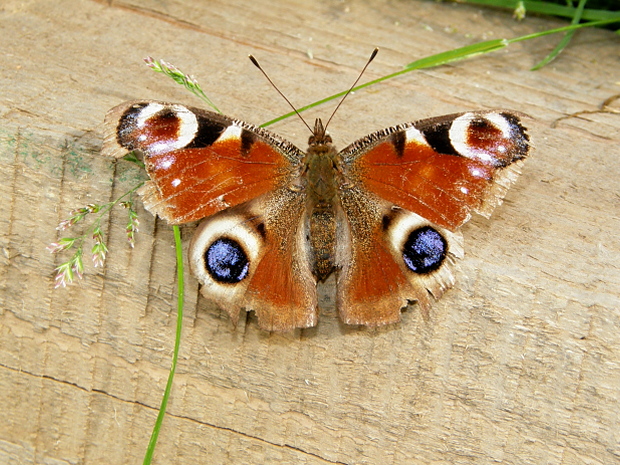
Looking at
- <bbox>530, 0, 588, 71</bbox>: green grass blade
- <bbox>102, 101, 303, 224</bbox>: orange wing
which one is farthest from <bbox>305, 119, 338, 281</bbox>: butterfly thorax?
<bbox>530, 0, 588, 71</bbox>: green grass blade

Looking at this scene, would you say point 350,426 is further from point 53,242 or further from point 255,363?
point 53,242

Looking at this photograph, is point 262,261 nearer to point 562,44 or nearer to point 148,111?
point 148,111

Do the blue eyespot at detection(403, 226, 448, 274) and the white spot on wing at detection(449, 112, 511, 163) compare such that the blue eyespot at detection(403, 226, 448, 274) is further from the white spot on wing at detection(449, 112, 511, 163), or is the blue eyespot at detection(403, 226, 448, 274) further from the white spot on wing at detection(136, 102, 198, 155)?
the white spot on wing at detection(136, 102, 198, 155)

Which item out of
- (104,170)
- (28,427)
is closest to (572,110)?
(104,170)

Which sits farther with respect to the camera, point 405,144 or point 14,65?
point 14,65

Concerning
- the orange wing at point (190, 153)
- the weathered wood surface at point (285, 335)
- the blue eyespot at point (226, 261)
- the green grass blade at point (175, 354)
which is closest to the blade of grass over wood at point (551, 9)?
the weathered wood surface at point (285, 335)

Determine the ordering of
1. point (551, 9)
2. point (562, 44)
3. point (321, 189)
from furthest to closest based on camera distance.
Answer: point (551, 9) < point (562, 44) < point (321, 189)

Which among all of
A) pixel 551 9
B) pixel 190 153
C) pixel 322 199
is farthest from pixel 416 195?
pixel 551 9
